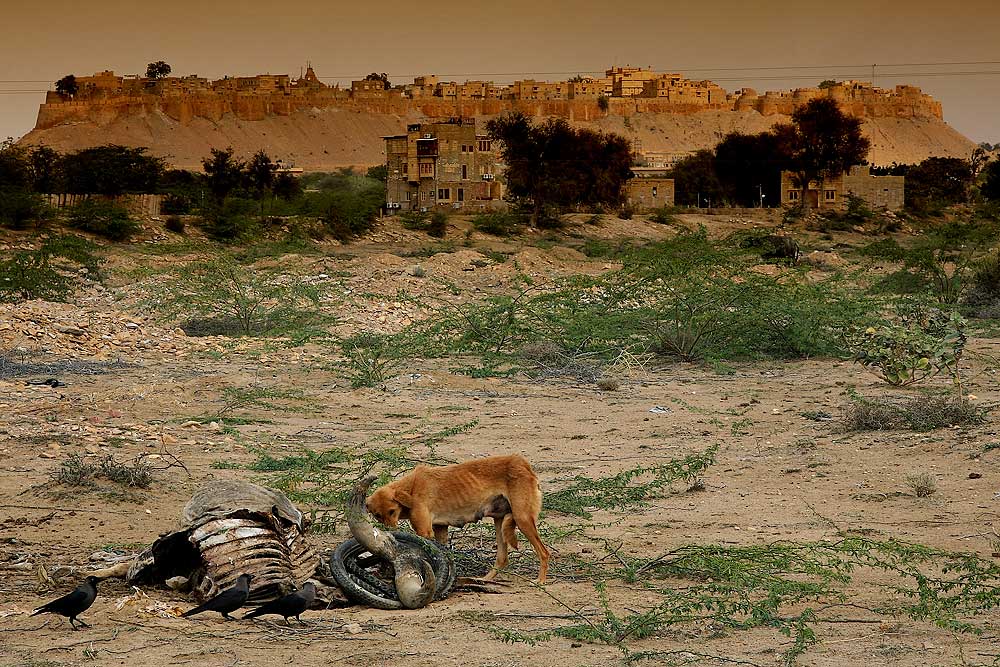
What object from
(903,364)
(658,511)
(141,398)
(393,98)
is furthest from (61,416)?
(393,98)

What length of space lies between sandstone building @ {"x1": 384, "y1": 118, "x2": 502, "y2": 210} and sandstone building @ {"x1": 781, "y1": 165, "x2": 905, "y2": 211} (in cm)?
1603

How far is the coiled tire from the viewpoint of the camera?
5.14 m

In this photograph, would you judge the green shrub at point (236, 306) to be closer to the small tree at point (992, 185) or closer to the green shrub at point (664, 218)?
the green shrub at point (664, 218)

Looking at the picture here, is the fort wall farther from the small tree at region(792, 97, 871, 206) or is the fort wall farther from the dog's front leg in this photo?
the dog's front leg

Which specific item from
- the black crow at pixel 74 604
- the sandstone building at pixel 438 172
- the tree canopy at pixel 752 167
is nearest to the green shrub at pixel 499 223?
the sandstone building at pixel 438 172

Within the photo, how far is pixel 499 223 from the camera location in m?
36.2

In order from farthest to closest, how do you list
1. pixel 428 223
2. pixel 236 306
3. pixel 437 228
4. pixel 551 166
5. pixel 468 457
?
pixel 551 166 → pixel 428 223 → pixel 437 228 → pixel 236 306 → pixel 468 457

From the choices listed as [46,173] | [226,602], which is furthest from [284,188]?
[226,602]

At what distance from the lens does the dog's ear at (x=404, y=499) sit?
5.33m

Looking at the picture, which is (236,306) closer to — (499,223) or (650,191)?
(499,223)

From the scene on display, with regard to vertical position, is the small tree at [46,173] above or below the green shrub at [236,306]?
above

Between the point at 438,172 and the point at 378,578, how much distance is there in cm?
3944

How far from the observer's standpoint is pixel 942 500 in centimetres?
704

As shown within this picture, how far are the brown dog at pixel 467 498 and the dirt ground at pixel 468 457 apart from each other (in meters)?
0.34
